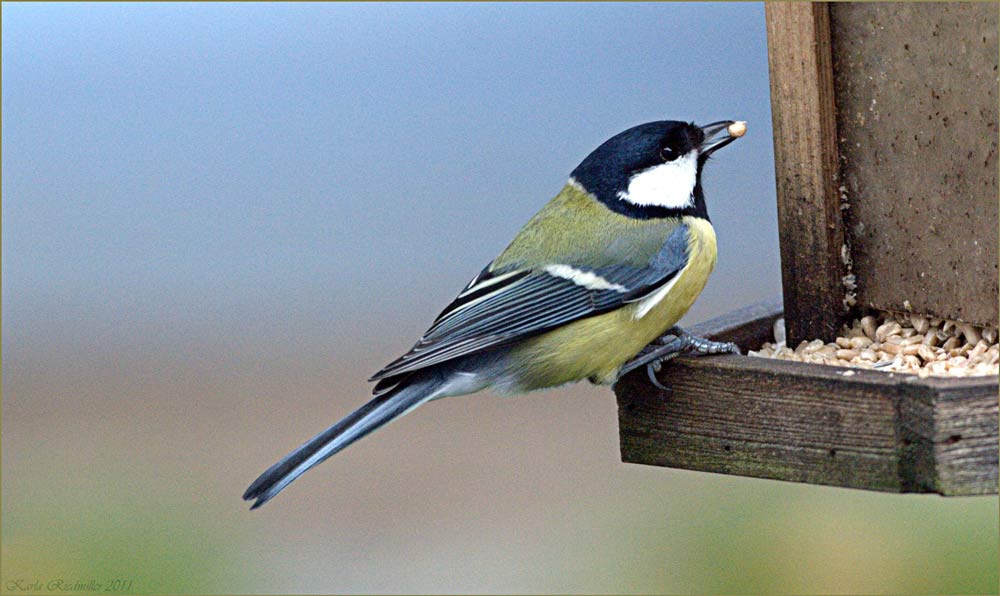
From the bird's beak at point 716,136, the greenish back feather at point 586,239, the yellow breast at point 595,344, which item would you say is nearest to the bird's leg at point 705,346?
the yellow breast at point 595,344

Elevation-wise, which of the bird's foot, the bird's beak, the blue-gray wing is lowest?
the bird's foot

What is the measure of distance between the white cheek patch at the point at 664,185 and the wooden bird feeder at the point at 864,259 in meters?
0.23

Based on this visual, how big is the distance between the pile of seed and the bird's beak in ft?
1.77

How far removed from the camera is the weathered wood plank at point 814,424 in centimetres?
219

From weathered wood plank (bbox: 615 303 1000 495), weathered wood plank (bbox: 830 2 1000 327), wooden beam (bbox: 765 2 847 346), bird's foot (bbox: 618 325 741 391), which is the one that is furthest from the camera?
wooden beam (bbox: 765 2 847 346)

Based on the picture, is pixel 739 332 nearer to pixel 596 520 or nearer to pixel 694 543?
pixel 694 543

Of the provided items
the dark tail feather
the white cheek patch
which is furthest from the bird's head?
the dark tail feather

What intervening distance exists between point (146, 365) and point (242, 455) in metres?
1.58

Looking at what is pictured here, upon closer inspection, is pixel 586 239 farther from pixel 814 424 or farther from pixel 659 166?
pixel 814 424

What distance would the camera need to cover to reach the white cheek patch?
309cm

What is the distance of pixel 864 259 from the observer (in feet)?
9.71

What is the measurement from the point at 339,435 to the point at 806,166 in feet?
4.26

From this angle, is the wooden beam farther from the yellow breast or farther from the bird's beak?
the yellow breast

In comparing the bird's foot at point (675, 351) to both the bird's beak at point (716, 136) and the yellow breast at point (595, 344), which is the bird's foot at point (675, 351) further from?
the bird's beak at point (716, 136)
